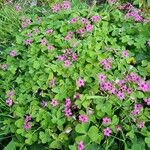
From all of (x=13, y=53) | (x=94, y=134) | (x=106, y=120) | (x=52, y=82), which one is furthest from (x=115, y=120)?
(x=13, y=53)

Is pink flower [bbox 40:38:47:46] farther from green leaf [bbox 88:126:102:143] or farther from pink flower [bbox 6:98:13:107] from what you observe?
green leaf [bbox 88:126:102:143]

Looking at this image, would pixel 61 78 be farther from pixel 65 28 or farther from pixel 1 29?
pixel 1 29

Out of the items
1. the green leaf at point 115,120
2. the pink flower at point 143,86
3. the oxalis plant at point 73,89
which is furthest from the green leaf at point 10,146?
the pink flower at point 143,86

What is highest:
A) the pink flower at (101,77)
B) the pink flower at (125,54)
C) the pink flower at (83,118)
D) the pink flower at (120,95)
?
the pink flower at (125,54)

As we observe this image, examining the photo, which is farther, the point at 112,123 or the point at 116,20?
the point at 116,20

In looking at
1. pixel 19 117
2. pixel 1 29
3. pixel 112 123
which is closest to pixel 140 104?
pixel 112 123

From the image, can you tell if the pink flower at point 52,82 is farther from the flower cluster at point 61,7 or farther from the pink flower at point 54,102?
the flower cluster at point 61,7

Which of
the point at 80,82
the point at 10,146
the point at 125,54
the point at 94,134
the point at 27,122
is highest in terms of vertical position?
the point at 125,54

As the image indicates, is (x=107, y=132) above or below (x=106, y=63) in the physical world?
below

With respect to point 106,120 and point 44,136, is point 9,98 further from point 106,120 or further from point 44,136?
point 106,120
